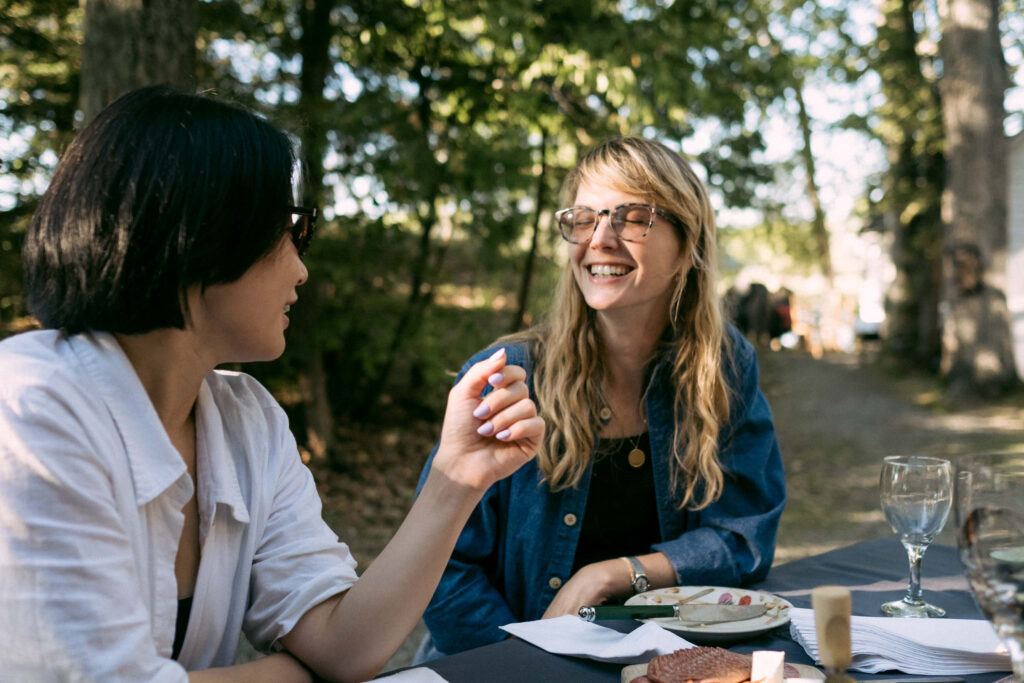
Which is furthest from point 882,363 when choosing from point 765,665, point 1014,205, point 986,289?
point 765,665

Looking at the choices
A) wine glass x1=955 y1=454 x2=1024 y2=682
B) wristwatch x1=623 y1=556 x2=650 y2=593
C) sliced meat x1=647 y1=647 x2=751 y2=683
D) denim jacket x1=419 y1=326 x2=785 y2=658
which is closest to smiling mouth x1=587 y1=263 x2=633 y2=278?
denim jacket x1=419 y1=326 x2=785 y2=658

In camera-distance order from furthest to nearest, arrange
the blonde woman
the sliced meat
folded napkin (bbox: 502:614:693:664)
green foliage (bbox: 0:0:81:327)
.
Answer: green foliage (bbox: 0:0:81:327), the blonde woman, folded napkin (bbox: 502:614:693:664), the sliced meat

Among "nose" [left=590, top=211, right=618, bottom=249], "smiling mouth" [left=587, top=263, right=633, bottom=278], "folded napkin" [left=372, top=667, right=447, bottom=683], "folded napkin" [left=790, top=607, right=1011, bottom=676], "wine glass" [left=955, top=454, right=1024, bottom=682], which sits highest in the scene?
"nose" [left=590, top=211, right=618, bottom=249]

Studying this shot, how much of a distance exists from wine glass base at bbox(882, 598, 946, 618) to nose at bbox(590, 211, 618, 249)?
1.15 m

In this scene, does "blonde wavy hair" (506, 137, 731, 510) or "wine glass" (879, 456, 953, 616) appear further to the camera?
"blonde wavy hair" (506, 137, 731, 510)

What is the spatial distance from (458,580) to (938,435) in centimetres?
924

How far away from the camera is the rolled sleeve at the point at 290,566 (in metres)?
1.59

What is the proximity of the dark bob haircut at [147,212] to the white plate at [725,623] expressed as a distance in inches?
41.2

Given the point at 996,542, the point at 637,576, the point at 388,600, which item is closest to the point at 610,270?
the point at 637,576

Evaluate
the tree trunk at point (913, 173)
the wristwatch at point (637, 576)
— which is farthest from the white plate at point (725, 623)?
the tree trunk at point (913, 173)

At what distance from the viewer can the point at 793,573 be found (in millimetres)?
2246

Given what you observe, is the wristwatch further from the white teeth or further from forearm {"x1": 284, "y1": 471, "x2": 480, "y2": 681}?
the white teeth

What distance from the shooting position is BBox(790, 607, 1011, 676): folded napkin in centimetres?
146

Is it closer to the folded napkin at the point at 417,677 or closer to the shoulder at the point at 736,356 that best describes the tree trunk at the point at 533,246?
the shoulder at the point at 736,356
